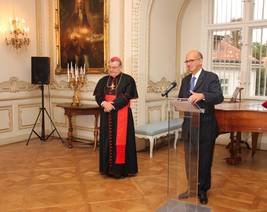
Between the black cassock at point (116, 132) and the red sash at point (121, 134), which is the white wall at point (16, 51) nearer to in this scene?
the black cassock at point (116, 132)

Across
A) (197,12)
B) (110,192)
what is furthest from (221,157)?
(197,12)

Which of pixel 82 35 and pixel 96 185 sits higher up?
pixel 82 35

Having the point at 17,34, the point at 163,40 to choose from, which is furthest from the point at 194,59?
the point at 17,34

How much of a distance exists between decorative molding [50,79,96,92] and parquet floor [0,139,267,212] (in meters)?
1.41

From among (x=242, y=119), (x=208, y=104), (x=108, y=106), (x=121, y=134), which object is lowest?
(x=121, y=134)

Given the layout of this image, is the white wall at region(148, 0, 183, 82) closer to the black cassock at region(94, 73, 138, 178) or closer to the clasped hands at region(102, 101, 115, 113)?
the black cassock at region(94, 73, 138, 178)

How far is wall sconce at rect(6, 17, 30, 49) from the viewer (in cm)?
655

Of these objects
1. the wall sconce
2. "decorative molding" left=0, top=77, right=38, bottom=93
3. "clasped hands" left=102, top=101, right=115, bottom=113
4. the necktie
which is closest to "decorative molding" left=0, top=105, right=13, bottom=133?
"decorative molding" left=0, top=77, right=38, bottom=93

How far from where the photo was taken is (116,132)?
452 centimetres

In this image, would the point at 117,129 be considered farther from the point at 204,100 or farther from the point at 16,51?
the point at 16,51

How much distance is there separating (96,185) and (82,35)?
11.5 ft

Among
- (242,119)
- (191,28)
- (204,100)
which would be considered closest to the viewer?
(204,100)

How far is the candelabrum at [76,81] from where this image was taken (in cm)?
646

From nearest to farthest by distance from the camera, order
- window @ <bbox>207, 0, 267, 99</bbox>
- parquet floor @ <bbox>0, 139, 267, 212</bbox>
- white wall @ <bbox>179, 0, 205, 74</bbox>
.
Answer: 1. parquet floor @ <bbox>0, 139, 267, 212</bbox>
2. window @ <bbox>207, 0, 267, 99</bbox>
3. white wall @ <bbox>179, 0, 205, 74</bbox>
